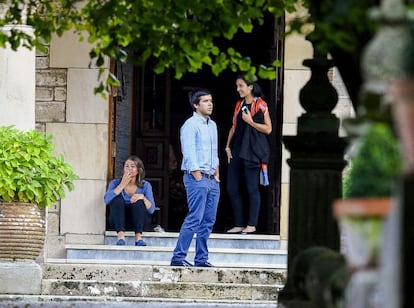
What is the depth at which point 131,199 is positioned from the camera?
19.5 metres

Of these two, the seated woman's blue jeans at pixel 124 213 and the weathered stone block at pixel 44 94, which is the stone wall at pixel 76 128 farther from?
the seated woman's blue jeans at pixel 124 213

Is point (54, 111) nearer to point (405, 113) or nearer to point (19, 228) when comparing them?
point (19, 228)

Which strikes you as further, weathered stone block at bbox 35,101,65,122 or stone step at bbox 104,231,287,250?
weathered stone block at bbox 35,101,65,122

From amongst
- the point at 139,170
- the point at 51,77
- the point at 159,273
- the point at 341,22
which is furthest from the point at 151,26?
the point at 51,77

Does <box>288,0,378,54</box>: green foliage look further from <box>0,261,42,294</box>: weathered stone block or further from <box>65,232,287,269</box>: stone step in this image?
<box>65,232,287,269</box>: stone step

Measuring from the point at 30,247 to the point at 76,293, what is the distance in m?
0.65

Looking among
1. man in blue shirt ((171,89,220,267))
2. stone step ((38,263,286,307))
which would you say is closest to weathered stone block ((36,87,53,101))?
stone step ((38,263,286,307))

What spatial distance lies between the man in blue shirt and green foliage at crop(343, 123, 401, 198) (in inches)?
484

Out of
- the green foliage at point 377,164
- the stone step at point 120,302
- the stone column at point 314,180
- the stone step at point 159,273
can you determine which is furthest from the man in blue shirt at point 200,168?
the green foliage at point 377,164

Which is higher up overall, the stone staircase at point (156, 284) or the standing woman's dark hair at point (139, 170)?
the standing woman's dark hair at point (139, 170)

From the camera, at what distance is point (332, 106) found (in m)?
10.9

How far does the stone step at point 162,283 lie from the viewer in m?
17.2

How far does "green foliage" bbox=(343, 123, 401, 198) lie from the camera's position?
4977mm

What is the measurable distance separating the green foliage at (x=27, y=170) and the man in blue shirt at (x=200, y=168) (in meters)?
1.29
